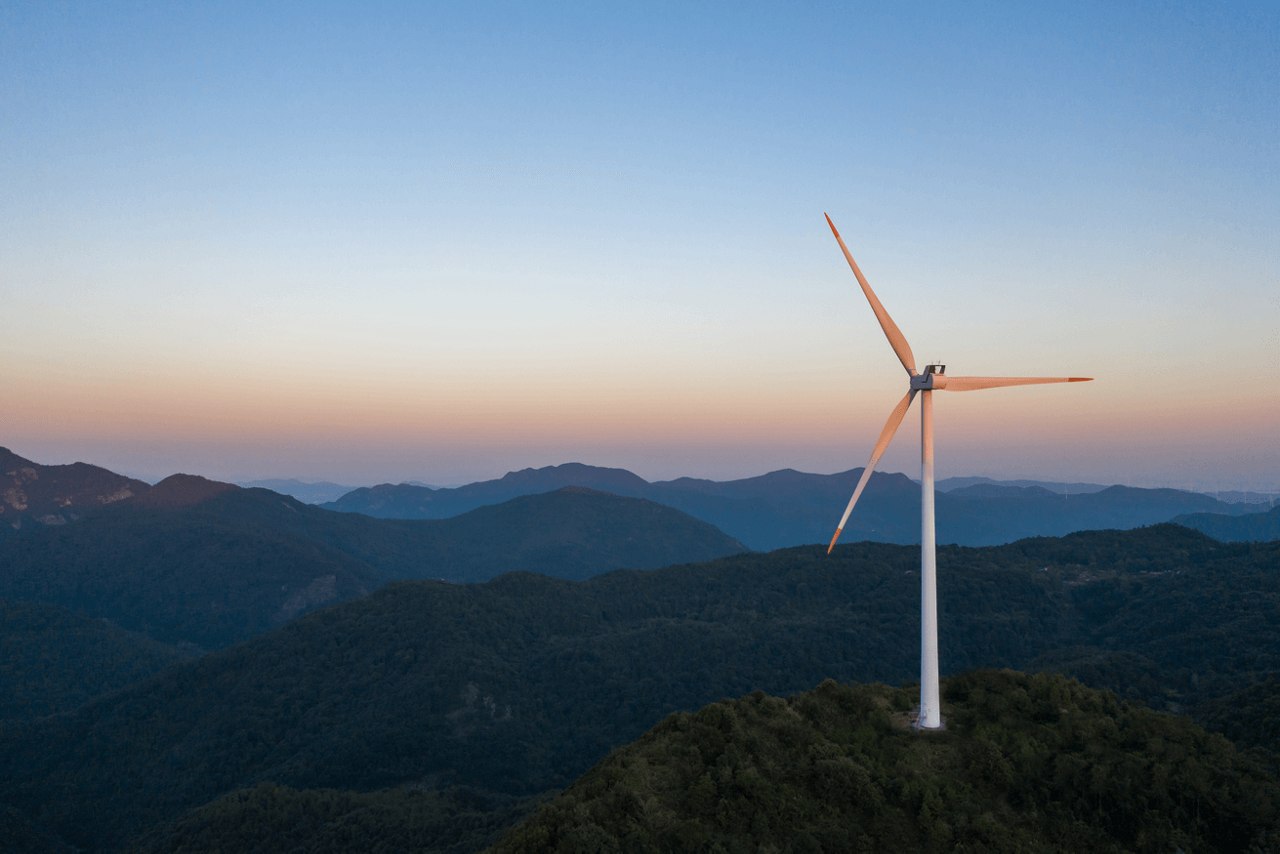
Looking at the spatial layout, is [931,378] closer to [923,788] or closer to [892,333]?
[892,333]

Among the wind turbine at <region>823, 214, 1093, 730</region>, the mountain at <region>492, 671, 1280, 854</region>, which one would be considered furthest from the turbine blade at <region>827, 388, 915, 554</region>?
the mountain at <region>492, 671, 1280, 854</region>

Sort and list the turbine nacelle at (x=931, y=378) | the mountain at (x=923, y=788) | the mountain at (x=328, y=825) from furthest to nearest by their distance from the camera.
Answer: the mountain at (x=328, y=825) → the turbine nacelle at (x=931, y=378) → the mountain at (x=923, y=788)

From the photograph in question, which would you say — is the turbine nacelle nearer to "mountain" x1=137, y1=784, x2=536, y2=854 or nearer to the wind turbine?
the wind turbine

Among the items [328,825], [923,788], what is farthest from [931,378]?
[328,825]

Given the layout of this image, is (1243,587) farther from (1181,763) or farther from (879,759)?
(879,759)

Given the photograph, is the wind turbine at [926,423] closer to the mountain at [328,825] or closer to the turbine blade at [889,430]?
the turbine blade at [889,430]

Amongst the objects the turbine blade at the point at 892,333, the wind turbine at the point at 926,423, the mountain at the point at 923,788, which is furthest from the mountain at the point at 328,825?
the turbine blade at the point at 892,333

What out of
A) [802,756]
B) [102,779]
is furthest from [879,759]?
[102,779]

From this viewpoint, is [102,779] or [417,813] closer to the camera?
[417,813]
